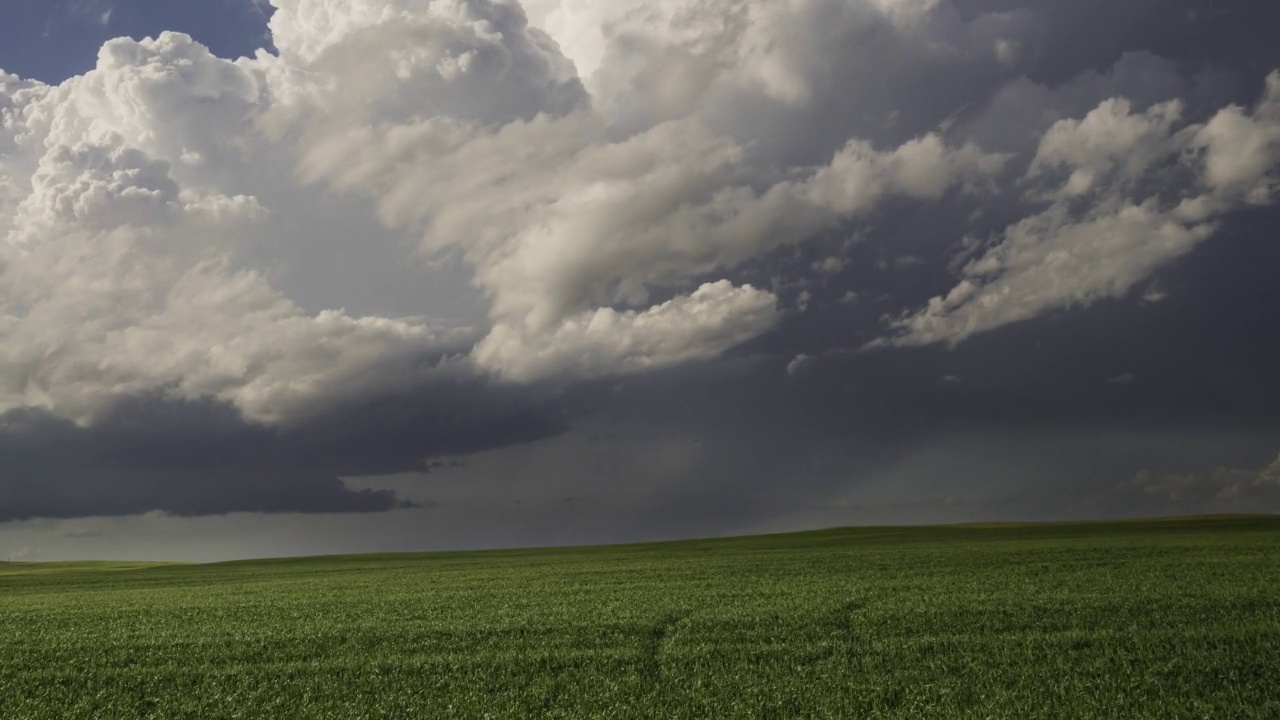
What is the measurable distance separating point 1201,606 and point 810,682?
1128cm

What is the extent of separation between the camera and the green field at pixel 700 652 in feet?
43.7

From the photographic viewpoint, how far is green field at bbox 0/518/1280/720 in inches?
524

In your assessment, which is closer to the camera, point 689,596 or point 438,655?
point 438,655

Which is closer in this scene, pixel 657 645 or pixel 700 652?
pixel 700 652

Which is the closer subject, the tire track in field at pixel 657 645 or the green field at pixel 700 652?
the green field at pixel 700 652

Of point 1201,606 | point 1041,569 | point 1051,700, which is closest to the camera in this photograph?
point 1051,700

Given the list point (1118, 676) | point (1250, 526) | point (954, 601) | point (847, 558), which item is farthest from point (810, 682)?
point (1250, 526)

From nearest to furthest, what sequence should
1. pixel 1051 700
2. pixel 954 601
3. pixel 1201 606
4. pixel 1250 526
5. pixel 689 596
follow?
pixel 1051 700 < pixel 1201 606 < pixel 954 601 < pixel 689 596 < pixel 1250 526

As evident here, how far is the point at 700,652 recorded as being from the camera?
1667cm

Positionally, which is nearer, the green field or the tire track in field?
the green field

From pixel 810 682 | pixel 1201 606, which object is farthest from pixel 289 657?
pixel 1201 606

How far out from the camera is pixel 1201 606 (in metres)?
19.6

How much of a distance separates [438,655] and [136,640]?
855 cm

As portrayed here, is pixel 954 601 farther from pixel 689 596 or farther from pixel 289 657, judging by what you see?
pixel 289 657
